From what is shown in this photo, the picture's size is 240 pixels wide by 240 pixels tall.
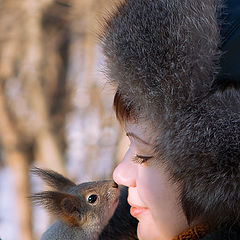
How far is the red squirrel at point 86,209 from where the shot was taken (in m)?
1.39

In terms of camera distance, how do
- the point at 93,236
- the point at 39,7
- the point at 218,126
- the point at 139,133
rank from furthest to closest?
1. the point at 39,7
2. the point at 93,236
3. the point at 139,133
4. the point at 218,126

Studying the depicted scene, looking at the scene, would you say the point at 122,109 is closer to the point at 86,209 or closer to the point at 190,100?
the point at 190,100

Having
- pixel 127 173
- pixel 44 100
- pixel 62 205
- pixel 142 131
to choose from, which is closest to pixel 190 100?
pixel 142 131

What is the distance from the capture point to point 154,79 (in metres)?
1.07

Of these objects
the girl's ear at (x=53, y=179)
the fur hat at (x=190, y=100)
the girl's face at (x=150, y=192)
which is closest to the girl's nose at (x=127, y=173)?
the girl's face at (x=150, y=192)

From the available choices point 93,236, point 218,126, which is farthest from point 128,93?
point 93,236

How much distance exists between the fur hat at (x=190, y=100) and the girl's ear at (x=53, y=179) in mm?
427

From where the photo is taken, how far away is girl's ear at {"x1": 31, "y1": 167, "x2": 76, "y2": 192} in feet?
4.69

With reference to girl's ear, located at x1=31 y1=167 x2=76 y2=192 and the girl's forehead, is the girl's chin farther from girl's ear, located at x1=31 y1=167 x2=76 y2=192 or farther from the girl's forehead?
girl's ear, located at x1=31 y1=167 x2=76 y2=192

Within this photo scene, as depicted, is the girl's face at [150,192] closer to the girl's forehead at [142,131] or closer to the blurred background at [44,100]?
the girl's forehead at [142,131]

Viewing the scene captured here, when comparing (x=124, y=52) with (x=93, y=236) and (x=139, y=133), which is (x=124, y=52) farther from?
(x=93, y=236)

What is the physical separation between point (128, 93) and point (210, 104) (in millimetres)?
161

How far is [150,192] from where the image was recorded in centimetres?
116

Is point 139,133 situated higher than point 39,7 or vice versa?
point 139,133
